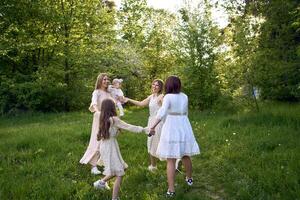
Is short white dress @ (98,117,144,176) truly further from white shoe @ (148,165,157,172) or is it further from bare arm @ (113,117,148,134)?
white shoe @ (148,165,157,172)

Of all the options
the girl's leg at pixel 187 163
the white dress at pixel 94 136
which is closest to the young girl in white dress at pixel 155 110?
the white dress at pixel 94 136

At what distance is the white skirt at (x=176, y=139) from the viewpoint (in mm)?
6938

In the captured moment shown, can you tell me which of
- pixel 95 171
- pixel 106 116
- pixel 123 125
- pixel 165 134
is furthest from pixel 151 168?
pixel 106 116

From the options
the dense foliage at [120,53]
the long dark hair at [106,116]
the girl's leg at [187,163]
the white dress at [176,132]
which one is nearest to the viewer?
the long dark hair at [106,116]

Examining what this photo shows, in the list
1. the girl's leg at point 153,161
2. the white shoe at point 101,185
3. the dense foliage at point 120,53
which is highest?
the dense foliage at point 120,53

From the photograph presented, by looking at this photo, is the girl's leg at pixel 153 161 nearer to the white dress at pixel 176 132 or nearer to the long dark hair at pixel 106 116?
the white dress at pixel 176 132

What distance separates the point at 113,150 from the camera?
702cm

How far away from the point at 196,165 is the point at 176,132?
96.3 inches

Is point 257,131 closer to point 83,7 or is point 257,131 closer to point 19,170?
point 19,170

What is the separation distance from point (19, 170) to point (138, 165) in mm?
2547

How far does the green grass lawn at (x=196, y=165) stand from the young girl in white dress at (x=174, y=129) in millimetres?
676

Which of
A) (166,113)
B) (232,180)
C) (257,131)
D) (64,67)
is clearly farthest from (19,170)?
(64,67)

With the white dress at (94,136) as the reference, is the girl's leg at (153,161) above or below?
below

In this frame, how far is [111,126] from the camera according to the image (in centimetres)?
693
